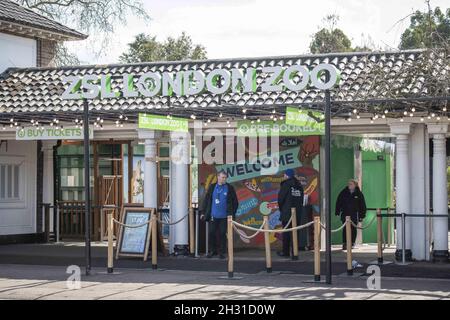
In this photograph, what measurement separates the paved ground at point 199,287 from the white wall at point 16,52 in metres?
9.87

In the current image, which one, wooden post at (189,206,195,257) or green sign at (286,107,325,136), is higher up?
green sign at (286,107,325,136)

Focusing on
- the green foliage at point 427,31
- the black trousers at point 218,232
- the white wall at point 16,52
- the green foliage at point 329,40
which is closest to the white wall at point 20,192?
the white wall at point 16,52

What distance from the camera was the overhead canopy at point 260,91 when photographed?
18.8 m

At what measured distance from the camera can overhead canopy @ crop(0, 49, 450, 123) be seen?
1877 centimetres

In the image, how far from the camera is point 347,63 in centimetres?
2238

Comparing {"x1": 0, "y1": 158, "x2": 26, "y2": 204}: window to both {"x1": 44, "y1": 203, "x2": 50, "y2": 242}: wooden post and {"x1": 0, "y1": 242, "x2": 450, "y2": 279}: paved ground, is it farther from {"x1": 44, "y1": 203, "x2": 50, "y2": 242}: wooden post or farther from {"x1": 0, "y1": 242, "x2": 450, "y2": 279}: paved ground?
{"x1": 0, "y1": 242, "x2": 450, "y2": 279}: paved ground

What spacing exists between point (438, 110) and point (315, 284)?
5.21 meters

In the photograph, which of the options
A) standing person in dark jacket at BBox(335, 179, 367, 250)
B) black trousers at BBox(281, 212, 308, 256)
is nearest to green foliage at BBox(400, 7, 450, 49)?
standing person in dark jacket at BBox(335, 179, 367, 250)

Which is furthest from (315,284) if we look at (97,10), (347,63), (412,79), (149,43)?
(149,43)

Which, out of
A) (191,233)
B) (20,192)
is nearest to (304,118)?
(191,233)

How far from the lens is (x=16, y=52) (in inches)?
1067

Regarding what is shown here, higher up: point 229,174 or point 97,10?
point 97,10
